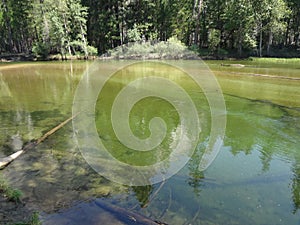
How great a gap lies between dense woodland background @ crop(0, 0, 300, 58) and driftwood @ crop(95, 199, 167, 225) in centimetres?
4182

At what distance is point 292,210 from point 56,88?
16182 mm

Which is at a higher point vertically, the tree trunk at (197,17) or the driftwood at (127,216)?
the tree trunk at (197,17)

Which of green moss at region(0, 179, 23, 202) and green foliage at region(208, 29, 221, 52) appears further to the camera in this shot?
green foliage at region(208, 29, 221, 52)

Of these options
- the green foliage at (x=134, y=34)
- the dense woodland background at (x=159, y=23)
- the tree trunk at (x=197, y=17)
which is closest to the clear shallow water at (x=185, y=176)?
the dense woodland background at (x=159, y=23)

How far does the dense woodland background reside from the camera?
43.0 metres

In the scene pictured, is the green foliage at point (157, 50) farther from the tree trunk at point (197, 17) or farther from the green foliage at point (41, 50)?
→ the green foliage at point (41, 50)

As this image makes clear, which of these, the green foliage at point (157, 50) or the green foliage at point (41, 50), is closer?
the green foliage at point (157, 50)

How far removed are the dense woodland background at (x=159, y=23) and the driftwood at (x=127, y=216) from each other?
41.8 metres

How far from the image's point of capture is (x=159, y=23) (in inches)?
A: 2041

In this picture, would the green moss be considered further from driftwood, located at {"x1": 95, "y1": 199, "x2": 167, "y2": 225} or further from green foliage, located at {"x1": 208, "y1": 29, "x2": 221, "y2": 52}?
green foliage, located at {"x1": 208, "y1": 29, "x2": 221, "y2": 52}

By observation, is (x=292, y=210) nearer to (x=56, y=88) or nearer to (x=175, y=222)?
(x=175, y=222)

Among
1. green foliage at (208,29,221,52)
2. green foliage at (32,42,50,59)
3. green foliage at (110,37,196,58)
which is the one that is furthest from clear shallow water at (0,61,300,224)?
green foliage at (208,29,221,52)

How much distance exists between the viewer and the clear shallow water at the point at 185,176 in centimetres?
525

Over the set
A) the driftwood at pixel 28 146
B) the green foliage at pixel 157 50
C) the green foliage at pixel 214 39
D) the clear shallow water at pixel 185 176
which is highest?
the green foliage at pixel 214 39
